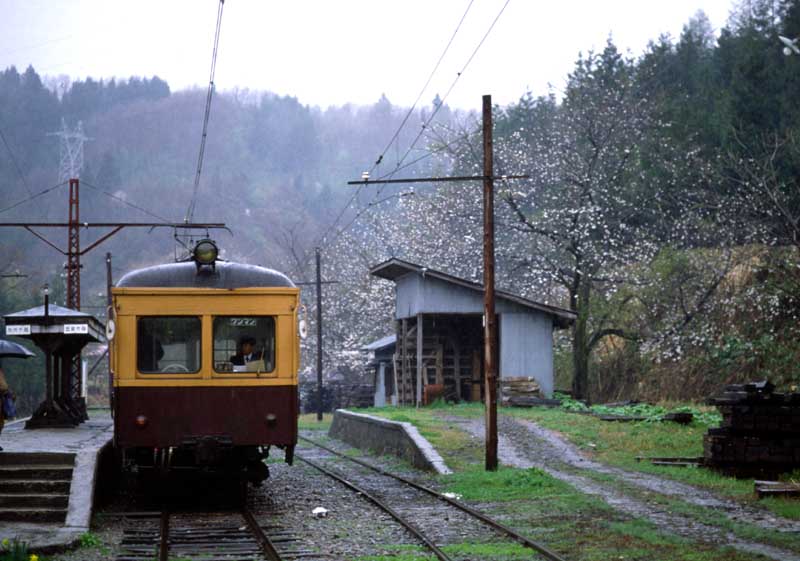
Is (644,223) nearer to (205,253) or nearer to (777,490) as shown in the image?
(777,490)

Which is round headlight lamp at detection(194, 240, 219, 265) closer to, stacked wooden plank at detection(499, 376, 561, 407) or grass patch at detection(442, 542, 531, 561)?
grass patch at detection(442, 542, 531, 561)

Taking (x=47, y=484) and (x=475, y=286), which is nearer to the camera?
(x=47, y=484)

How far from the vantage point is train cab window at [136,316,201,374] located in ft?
42.7

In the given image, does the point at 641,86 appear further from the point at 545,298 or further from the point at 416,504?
the point at 416,504

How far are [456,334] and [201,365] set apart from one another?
21.2 m

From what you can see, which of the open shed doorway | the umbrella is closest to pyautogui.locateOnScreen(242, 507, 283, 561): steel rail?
the umbrella

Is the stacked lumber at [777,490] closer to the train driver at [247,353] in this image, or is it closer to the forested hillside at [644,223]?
the train driver at [247,353]

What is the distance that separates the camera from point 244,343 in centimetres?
1320

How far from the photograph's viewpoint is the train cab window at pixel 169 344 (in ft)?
42.7

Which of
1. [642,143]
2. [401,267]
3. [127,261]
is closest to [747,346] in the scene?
[401,267]

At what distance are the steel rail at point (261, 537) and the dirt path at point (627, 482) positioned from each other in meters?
3.90

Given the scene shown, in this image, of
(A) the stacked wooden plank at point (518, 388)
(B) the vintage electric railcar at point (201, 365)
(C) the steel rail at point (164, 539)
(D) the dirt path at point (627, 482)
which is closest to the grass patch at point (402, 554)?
(C) the steel rail at point (164, 539)

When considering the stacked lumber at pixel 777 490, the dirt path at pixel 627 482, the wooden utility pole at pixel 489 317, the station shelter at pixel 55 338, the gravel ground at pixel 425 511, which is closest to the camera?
the dirt path at pixel 627 482

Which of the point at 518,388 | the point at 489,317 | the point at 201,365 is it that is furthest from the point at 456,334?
the point at 201,365
